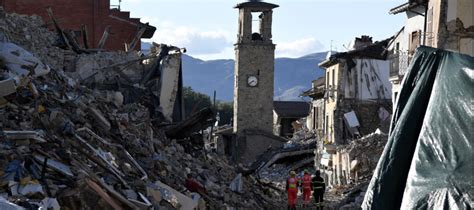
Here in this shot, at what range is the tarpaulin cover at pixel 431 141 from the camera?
7895 mm

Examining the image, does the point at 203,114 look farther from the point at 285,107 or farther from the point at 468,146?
the point at 285,107

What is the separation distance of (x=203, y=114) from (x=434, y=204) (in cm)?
1809

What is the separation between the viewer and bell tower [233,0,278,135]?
69500 millimetres

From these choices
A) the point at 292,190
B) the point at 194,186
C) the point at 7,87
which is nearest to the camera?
the point at 7,87

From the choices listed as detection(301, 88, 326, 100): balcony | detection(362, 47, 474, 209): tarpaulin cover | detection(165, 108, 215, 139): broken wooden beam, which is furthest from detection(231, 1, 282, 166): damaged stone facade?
detection(362, 47, 474, 209): tarpaulin cover

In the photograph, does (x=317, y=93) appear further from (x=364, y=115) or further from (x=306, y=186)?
(x=306, y=186)

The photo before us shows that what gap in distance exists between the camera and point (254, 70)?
70188mm

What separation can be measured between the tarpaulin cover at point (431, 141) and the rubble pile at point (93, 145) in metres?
4.51

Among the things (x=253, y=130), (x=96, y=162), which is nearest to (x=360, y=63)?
(x=253, y=130)

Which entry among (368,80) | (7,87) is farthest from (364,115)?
(7,87)

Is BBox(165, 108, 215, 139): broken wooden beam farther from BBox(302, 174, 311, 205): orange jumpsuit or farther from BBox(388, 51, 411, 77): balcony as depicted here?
BBox(388, 51, 411, 77): balcony

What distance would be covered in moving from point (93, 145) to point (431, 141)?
10122 mm

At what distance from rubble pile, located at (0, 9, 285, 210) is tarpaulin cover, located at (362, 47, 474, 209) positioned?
4510mm

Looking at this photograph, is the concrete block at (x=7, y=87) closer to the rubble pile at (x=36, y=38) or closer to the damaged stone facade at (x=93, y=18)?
the rubble pile at (x=36, y=38)
